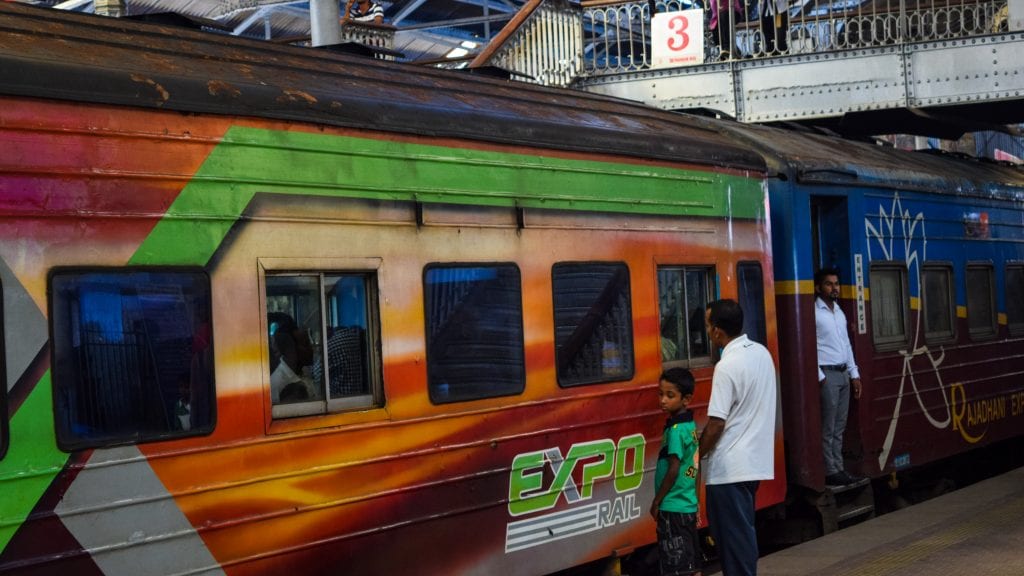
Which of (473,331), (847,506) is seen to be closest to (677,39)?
(847,506)

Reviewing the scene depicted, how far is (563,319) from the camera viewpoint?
7484mm

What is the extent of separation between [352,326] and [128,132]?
1.40 meters

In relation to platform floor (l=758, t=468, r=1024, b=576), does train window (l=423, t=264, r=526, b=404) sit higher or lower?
higher

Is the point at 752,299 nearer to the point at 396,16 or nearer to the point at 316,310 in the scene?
the point at 316,310

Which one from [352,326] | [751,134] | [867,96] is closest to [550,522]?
[352,326]

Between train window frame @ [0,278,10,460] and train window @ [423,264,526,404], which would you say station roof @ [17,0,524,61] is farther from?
train window frame @ [0,278,10,460]

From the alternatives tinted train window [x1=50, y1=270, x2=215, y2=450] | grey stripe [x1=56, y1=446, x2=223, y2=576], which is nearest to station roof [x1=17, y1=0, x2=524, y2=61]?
tinted train window [x1=50, y1=270, x2=215, y2=450]

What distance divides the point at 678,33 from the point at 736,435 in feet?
Answer: 33.9

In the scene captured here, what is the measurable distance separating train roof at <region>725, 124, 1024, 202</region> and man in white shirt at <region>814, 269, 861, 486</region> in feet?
2.80

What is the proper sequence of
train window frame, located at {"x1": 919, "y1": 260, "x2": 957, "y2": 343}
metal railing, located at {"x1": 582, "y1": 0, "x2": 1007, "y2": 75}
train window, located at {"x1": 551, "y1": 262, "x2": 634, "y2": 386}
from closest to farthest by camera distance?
1. train window, located at {"x1": 551, "y1": 262, "x2": 634, "y2": 386}
2. train window frame, located at {"x1": 919, "y1": 260, "x2": 957, "y2": 343}
3. metal railing, located at {"x1": 582, "y1": 0, "x2": 1007, "y2": 75}

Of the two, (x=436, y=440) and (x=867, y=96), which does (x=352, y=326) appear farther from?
(x=867, y=96)

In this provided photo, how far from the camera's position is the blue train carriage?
10.0 meters

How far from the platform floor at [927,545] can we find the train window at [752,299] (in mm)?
1454

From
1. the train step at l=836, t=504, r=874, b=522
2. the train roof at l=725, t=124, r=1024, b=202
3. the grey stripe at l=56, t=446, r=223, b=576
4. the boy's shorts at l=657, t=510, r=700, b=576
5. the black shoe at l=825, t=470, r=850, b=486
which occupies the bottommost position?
the train step at l=836, t=504, r=874, b=522
